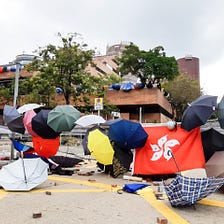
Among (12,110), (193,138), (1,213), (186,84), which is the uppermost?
(186,84)

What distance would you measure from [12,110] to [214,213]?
8.77 metres

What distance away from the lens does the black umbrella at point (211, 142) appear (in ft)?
29.0

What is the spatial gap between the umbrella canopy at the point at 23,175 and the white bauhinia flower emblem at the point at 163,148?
357cm

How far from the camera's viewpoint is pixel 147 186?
827 centimetres

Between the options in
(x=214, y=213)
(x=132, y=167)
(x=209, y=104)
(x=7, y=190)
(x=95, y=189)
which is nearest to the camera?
(x=214, y=213)

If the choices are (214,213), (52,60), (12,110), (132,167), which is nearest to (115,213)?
(214,213)

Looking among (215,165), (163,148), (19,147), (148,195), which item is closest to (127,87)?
(19,147)

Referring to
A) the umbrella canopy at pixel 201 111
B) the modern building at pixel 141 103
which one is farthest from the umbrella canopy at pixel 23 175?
the modern building at pixel 141 103

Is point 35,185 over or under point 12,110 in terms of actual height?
under

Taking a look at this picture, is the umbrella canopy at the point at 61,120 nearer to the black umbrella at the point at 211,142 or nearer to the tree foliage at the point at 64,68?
the black umbrella at the point at 211,142

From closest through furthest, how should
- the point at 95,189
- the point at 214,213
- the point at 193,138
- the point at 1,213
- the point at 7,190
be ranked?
the point at 1,213 → the point at 214,213 → the point at 7,190 → the point at 95,189 → the point at 193,138

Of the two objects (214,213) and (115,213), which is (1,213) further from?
(214,213)

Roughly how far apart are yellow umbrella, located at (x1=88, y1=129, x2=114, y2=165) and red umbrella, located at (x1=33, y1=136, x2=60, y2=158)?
171 centimetres

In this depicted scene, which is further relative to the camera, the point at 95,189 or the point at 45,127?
the point at 45,127
